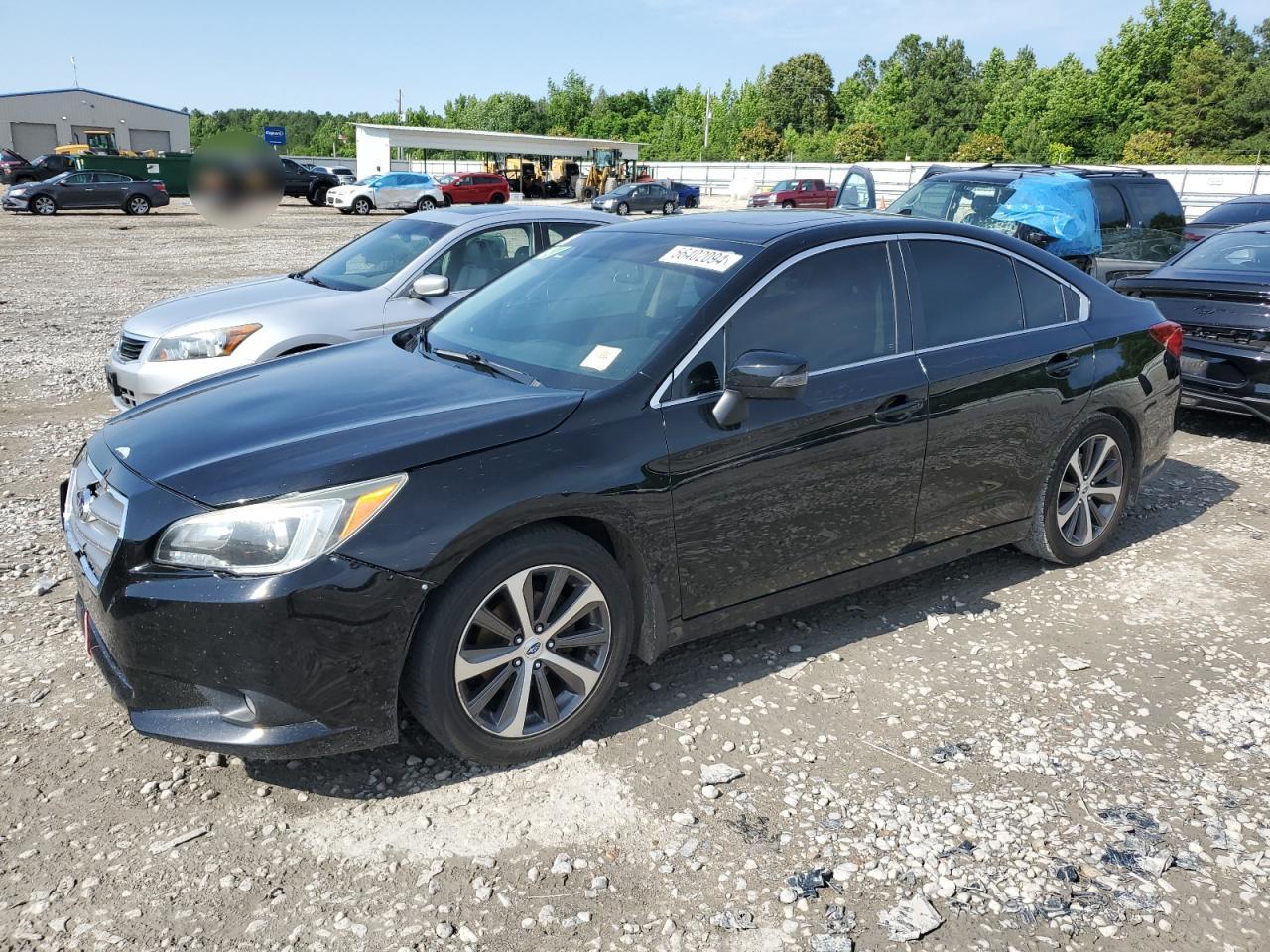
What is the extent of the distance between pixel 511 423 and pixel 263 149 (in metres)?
7.65

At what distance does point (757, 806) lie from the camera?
10.1 ft

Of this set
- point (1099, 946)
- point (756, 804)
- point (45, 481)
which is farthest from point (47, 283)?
point (1099, 946)

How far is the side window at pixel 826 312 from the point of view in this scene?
3699 millimetres

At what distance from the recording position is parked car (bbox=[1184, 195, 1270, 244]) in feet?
42.8

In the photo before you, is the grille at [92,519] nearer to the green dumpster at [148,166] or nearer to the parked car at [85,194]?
the parked car at [85,194]

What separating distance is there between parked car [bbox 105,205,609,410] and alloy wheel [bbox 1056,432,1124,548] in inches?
147

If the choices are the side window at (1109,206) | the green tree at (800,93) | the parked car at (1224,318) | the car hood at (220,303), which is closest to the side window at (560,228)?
the car hood at (220,303)

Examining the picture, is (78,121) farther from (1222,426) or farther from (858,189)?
(1222,426)

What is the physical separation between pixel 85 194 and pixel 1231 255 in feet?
112

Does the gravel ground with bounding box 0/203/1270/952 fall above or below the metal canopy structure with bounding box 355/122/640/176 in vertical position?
below

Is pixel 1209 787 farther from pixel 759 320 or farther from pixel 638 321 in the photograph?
pixel 638 321

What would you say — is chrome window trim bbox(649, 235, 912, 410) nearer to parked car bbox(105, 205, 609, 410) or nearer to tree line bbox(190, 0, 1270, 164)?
parked car bbox(105, 205, 609, 410)

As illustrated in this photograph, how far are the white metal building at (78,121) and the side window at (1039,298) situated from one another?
254 feet

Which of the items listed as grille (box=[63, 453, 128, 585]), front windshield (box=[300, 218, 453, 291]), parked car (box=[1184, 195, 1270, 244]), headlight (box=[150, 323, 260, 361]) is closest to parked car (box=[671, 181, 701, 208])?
parked car (box=[1184, 195, 1270, 244])
